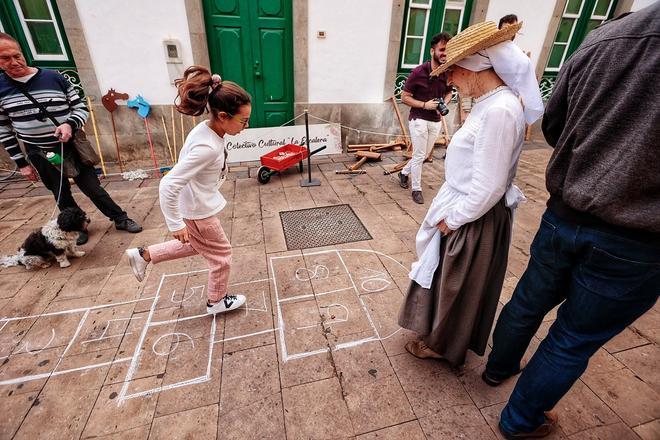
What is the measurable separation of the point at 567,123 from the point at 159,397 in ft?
9.19

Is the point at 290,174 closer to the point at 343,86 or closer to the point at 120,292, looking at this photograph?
the point at 343,86

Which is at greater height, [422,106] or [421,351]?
[422,106]

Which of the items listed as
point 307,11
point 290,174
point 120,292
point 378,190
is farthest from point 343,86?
point 120,292

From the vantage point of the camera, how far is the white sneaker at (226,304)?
267cm

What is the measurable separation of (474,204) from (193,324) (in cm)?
237

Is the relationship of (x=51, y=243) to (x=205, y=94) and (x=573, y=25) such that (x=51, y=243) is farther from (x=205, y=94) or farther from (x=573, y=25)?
(x=573, y=25)

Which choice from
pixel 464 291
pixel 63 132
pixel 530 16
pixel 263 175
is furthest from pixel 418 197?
pixel 530 16

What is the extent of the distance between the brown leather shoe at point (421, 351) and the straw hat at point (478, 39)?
1893mm

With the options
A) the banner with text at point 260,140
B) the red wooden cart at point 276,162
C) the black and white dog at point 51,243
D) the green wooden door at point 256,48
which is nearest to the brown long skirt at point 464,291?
the black and white dog at point 51,243

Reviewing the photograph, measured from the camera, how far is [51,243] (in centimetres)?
324

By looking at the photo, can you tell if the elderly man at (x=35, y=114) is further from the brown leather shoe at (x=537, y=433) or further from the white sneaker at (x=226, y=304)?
the brown leather shoe at (x=537, y=433)

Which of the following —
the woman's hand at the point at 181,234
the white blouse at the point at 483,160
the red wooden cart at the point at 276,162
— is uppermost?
the white blouse at the point at 483,160

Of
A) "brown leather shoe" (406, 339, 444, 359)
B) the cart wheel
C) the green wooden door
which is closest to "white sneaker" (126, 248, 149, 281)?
"brown leather shoe" (406, 339, 444, 359)

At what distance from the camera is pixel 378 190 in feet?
17.6
